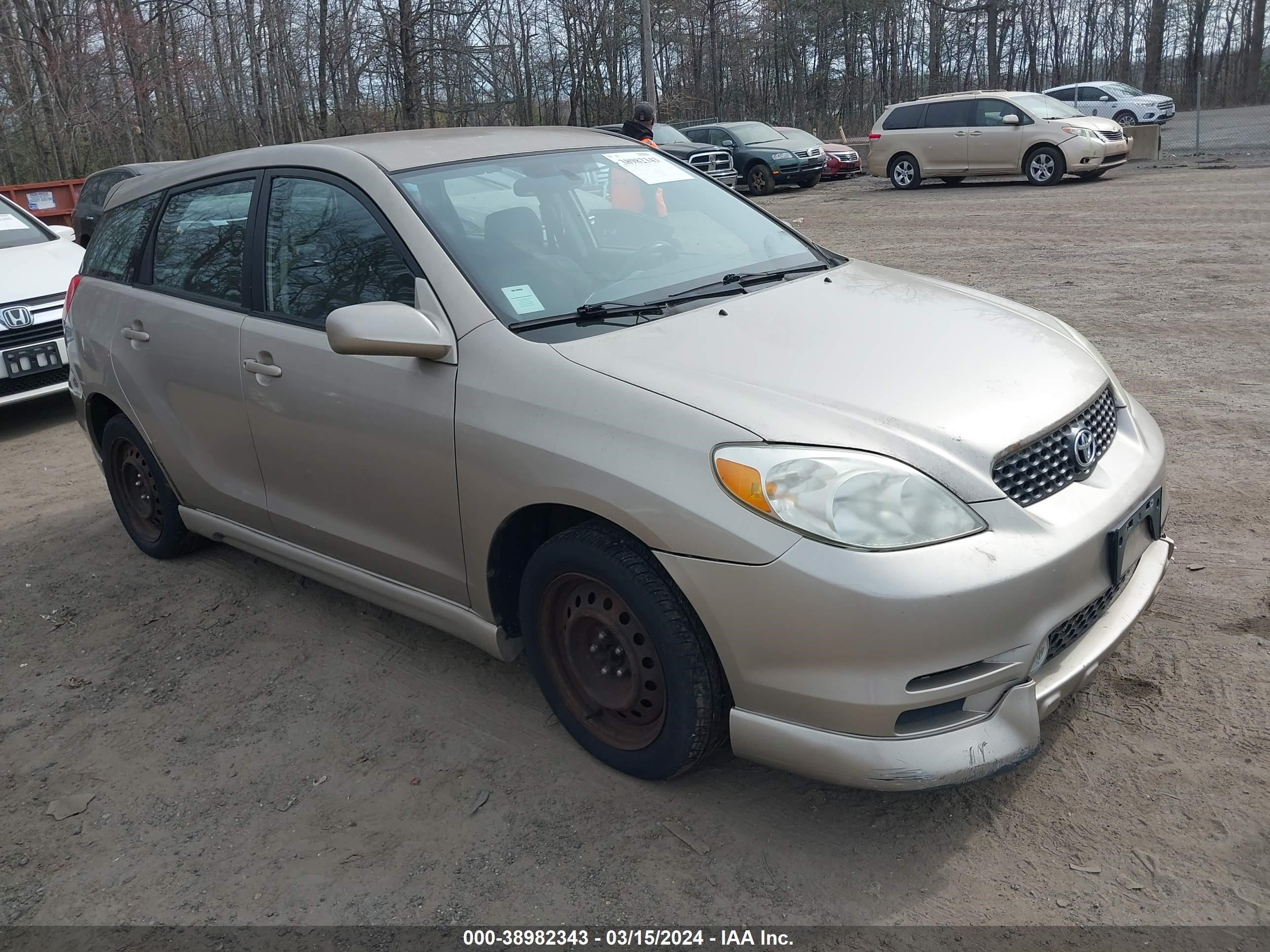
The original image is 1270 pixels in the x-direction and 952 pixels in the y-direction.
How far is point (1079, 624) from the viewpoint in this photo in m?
2.73

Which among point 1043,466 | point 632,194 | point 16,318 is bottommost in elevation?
point 16,318

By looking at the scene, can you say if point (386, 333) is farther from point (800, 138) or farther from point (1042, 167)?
point (800, 138)

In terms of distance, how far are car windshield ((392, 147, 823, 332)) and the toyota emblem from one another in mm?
1263

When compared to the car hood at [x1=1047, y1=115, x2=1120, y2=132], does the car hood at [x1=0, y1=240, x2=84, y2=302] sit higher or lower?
lower

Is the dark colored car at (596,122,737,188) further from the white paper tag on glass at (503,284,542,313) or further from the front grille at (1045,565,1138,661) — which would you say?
the front grille at (1045,565,1138,661)

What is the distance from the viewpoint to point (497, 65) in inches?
1284

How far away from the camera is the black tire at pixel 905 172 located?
20.2m

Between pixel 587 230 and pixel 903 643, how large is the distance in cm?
192

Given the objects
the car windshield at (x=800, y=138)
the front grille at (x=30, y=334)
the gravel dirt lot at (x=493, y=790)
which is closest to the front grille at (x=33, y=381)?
the front grille at (x=30, y=334)

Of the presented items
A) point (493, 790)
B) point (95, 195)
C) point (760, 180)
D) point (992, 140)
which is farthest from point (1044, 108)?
point (493, 790)

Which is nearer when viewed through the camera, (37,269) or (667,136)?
(37,269)

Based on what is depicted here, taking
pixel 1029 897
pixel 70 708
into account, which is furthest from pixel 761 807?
pixel 70 708

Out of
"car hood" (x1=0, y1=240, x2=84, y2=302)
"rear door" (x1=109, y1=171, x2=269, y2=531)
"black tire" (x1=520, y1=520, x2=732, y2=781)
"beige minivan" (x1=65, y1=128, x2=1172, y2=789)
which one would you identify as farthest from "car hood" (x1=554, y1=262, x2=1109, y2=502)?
"car hood" (x1=0, y1=240, x2=84, y2=302)

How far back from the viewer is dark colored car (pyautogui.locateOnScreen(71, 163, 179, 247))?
15.5 metres
